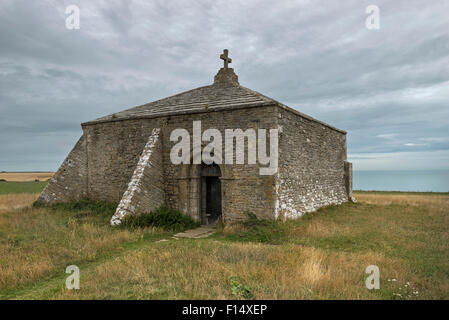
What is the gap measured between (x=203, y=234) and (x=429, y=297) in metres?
→ 6.66

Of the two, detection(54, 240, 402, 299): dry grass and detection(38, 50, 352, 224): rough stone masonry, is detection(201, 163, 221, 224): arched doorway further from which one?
detection(54, 240, 402, 299): dry grass

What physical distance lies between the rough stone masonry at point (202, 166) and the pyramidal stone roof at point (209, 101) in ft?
0.16

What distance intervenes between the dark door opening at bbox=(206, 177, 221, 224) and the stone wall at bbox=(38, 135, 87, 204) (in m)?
6.90

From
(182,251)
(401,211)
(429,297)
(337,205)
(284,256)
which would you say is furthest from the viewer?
(337,205)

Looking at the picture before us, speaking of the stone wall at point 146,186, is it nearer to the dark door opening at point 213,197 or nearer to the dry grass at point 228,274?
the dark door opening at point 213,197

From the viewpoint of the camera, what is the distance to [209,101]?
39.3ft

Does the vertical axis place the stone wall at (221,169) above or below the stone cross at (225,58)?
below

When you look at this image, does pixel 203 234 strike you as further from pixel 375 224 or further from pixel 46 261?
pixel 375 224

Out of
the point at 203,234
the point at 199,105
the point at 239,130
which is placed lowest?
the point at 203,234

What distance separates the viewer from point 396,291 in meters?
4.89

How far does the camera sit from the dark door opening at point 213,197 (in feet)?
41.6

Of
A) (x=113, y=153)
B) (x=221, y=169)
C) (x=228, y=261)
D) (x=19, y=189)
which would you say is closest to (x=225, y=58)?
(x=221, y=169)

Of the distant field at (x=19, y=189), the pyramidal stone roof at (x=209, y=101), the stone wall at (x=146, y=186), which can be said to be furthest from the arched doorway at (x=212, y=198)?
the distant field at (x=19, y=189)

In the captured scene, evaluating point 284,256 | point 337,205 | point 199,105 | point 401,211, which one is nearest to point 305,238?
point 284,256
